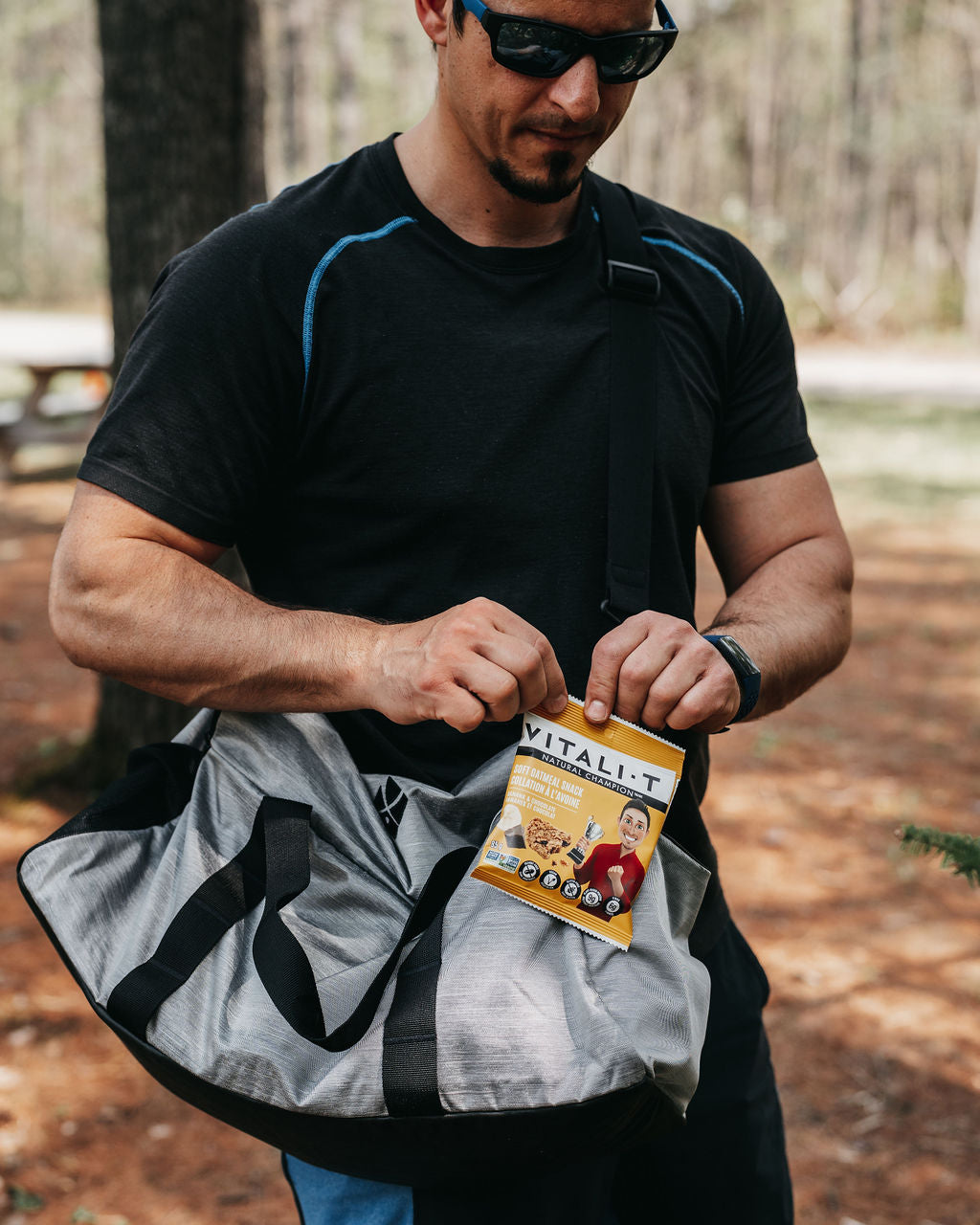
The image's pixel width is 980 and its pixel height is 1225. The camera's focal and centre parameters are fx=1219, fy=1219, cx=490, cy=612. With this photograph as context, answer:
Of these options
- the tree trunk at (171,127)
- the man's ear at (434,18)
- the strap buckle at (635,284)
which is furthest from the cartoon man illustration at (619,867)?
the tree trunk at (171,127)

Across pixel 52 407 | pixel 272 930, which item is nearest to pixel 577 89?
pixel 272 930

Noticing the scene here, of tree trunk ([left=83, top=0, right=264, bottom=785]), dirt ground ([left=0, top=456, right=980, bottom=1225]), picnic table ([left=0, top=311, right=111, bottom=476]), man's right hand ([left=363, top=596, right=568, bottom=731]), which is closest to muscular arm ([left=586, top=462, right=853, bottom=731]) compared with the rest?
man's right hand ([left=363, top=596, right=568, bottom=731])

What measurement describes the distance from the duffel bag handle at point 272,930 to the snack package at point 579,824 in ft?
0.37

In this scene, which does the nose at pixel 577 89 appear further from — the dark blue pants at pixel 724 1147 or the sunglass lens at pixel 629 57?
the dark blue pants at pixel 724 1147

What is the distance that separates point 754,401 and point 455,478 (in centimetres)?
61

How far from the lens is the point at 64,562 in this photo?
5.81ft

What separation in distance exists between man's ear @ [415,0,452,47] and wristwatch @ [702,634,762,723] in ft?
3.36

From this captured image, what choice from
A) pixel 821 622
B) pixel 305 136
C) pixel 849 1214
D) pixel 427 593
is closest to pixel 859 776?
pixel 849 1214

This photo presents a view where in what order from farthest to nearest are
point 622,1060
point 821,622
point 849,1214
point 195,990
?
point 849,1214
point 821,622
point 195,990
point 622,1060

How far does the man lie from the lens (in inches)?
67.8

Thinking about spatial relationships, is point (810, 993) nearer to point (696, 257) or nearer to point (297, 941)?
point (696, 257)

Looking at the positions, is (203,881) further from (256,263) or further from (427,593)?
(256,263)

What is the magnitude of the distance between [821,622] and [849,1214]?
1988 millimetres

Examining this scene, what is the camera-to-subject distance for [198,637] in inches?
68.5
